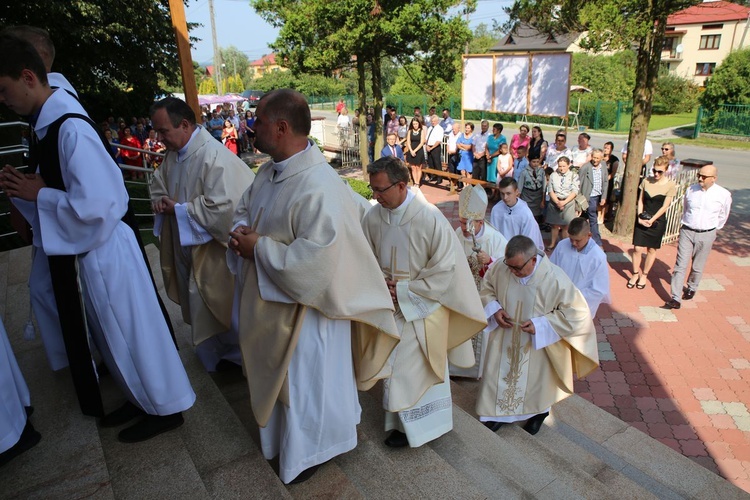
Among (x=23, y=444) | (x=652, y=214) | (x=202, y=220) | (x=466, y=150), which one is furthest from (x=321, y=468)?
(x=466, y=150)

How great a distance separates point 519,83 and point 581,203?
481cm

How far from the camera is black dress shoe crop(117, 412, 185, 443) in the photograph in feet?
9.29

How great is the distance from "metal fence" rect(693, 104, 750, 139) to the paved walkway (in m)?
18.5

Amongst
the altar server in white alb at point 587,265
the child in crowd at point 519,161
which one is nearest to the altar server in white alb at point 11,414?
the altar server in white alb at point 587,265

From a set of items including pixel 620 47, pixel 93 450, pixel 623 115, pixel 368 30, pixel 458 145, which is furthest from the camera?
pixel 623 115

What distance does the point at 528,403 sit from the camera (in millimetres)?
4234

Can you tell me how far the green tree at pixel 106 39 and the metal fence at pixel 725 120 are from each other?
22467 mm

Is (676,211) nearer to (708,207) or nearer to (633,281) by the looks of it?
(633,281)

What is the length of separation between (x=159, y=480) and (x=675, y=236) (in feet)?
30.8

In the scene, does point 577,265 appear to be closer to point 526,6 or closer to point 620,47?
point 620,47

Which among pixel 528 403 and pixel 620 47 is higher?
pixel 620 47

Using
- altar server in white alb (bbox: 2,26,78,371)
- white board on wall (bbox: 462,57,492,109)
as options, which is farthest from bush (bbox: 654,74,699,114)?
altar server in white alb (bbox: 2,26,78,371)

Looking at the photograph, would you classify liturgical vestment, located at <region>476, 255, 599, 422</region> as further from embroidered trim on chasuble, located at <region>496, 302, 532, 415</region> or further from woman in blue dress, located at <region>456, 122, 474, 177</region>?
woman in blue dress, located at <region>456, 122, 474, 177</region>

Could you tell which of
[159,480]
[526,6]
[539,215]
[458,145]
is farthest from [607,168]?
[159,480]
